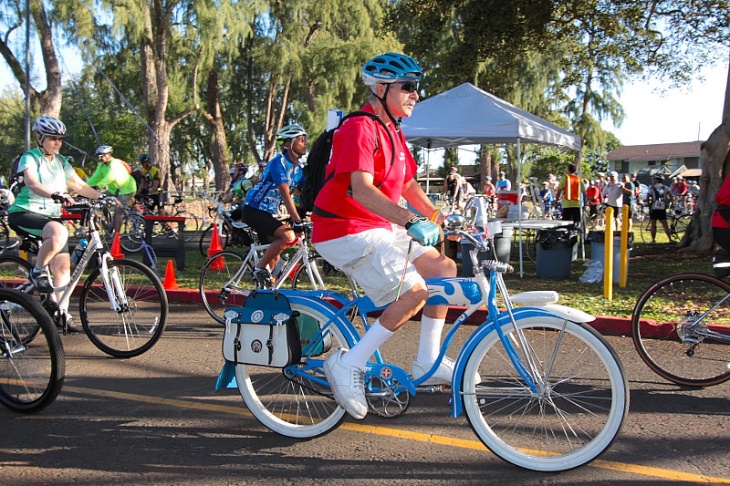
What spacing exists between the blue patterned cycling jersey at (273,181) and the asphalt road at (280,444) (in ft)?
7.26

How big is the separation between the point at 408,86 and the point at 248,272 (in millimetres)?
3968

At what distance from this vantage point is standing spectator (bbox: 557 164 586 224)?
1581 centimetres

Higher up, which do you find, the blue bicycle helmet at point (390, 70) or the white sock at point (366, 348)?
the blue bicycle helmet at point (390, 70)

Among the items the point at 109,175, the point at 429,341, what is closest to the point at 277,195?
the point at 429,341

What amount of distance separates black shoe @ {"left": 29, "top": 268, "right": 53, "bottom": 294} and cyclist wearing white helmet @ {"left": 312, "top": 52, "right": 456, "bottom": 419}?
10.4 ft

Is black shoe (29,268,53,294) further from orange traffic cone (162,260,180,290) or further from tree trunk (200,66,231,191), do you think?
tree trunk (200,66,231,191)

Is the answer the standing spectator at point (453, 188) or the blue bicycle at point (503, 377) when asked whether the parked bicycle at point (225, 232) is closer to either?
the blue bicycle at point (503, 377)

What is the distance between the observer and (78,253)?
19.3 ft

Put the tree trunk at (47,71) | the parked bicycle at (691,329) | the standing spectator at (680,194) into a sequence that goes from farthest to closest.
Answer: the standing spectator at (680,194) < the tree trunk at (47,71) < the parked bicycle at (691,329)

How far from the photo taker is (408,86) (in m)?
3.59

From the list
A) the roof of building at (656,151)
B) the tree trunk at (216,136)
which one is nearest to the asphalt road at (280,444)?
the tree trunk at (216,136)

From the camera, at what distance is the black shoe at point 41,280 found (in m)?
5.73

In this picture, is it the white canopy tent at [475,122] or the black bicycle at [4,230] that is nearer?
the white canopy tent at [475,122]

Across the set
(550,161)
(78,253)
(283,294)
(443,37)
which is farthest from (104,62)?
(550,161)
